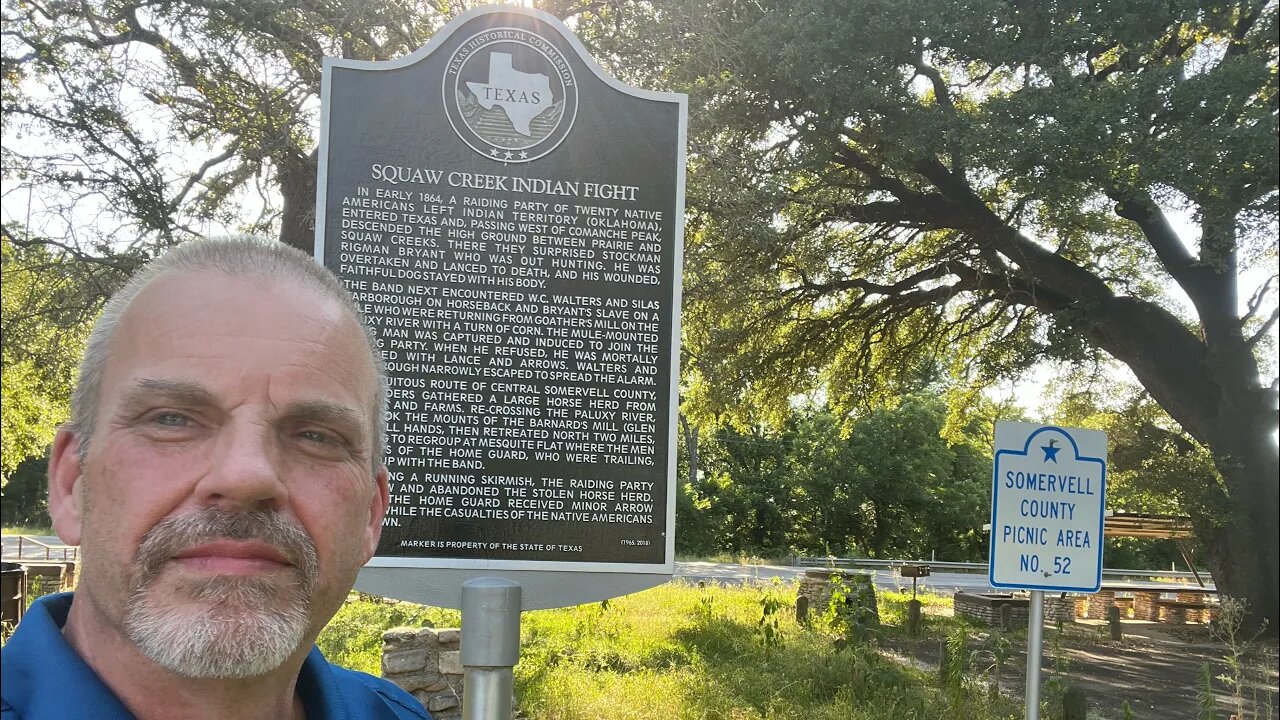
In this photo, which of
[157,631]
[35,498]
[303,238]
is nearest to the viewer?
[157,631]

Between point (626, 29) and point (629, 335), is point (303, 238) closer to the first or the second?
point (626, 29)

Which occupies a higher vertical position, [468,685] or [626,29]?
[626,29]

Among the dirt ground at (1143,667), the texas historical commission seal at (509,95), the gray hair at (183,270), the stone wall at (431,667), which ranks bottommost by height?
the dirt ground at (1143,667)

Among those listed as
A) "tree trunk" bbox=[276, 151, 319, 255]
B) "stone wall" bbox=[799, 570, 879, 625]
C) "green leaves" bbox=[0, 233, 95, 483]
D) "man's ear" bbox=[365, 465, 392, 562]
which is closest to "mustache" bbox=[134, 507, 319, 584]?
"man's ear" bbox=[365, 465, 392, 562]

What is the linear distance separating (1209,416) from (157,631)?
12.6 metres

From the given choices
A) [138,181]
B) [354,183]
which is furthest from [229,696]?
[138,181]

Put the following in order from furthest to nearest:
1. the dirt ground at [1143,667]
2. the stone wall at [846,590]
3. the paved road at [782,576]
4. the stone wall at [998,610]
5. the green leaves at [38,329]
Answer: the paved road at [782,576] → the stone wall at [998,610] → the stone wall at [846,590] → the green leaves at [38,329] → the dirt ground at [1143,667]

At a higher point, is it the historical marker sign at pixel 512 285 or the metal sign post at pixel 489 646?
the historical marker sign at pixel 512 285

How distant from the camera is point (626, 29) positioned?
10.4 m

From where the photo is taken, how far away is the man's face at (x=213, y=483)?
1.72m

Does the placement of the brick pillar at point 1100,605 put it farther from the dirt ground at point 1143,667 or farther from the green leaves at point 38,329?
the green leaves at point 38,329

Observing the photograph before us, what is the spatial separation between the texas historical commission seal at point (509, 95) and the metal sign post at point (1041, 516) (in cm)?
304

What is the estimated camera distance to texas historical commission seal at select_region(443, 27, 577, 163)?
18.7 ft

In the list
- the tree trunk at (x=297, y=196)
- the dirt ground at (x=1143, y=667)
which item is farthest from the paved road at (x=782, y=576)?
the tree trunk at (x=297, y=196)
